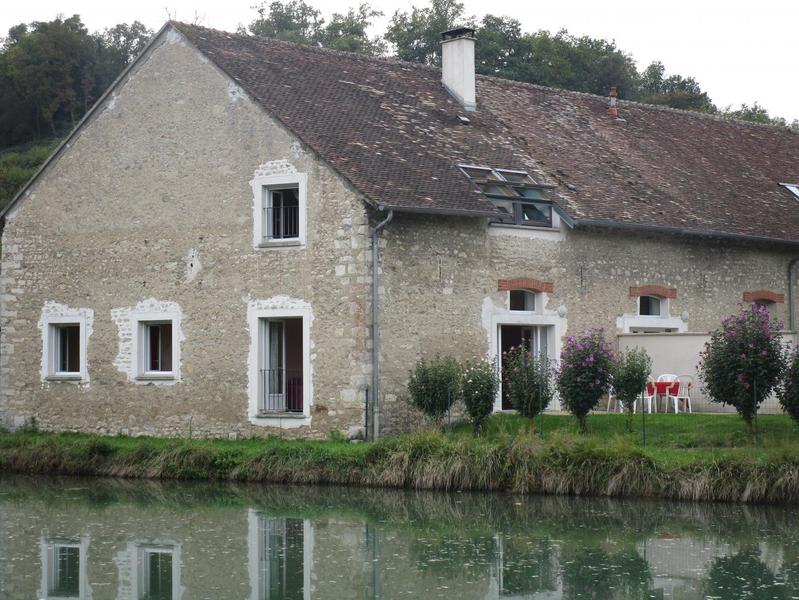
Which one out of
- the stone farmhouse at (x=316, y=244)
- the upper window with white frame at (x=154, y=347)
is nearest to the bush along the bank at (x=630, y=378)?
the stone farmhouse at (x=316, y=244)

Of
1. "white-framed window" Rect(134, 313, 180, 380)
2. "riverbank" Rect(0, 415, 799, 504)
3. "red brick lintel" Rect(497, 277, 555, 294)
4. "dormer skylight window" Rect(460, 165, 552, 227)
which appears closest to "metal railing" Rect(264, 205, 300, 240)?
"white-framed window" Rect(134, 313, 180, 380)

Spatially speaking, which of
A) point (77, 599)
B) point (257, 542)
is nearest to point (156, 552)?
point (257, 542)

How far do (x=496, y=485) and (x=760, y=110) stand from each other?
127ft

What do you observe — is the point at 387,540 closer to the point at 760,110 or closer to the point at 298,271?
the point at 298,271

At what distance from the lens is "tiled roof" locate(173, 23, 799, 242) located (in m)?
22.4

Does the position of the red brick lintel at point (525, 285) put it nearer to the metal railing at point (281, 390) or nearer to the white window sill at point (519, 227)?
the white window sill at point (519, 227)

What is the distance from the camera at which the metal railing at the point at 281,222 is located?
22594 mm

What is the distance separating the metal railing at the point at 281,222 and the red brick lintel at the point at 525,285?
3.61 m

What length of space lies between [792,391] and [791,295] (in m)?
9.59

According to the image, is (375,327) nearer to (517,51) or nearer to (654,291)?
(654,291)

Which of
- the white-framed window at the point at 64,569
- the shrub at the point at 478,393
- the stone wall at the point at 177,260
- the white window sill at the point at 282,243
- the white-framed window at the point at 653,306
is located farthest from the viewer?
the white-framed window at the point at 653,306

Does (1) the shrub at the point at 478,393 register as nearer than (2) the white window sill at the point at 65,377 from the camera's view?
Yes

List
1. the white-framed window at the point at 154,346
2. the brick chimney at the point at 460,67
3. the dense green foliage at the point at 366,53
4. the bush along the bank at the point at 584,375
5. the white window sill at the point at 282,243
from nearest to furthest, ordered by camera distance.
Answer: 1. the bush along the bank at the point at 584,375
2. the white window sill at the point at 282,243
3. the white-framed window at the point at 154,346
4. the brick chimney at the point at 460,67
5. the dense green foliage at the point at 366,53

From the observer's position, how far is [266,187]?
22.6 metres
